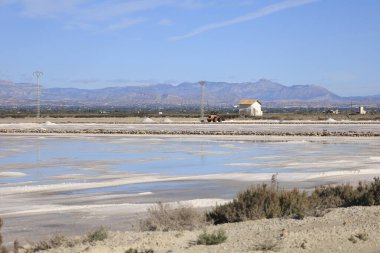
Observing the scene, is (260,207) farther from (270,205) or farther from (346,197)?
(346,197)

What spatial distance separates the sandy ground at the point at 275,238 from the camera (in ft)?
31.9

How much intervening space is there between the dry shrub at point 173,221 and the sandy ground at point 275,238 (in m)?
0.48

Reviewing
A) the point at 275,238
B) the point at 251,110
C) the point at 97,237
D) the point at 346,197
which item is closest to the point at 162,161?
the point at 346,197

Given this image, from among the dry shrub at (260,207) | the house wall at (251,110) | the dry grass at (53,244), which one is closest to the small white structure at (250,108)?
the house wall at (251,110)

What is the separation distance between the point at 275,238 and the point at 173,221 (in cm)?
221

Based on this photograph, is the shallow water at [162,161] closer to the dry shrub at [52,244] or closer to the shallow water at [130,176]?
the shallow water at [130,176]

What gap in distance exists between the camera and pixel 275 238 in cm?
1023

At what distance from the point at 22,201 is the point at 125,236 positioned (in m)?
6.99

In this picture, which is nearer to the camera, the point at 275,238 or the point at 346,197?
the point at 275,238

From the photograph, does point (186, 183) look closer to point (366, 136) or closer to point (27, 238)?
point (27, 238)

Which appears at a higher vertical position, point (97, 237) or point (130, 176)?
point (97, 237)

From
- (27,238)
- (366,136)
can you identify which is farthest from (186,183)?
(366,136)

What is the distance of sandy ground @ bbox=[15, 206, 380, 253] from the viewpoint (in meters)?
9.73

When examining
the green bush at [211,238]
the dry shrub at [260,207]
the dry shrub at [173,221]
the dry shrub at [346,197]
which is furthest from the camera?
the dry shrub at [346,197]
